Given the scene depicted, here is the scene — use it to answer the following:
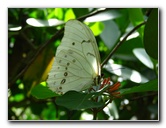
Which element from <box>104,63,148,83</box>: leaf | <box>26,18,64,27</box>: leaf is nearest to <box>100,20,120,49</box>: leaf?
<box>104,63,148,83</box>: leaf

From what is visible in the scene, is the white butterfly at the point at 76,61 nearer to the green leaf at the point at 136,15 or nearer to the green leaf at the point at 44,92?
the green leaf at the point at 44,92

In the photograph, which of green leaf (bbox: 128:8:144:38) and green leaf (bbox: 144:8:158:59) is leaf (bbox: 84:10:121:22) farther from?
green leaf (bbox: 144:8:158:59)

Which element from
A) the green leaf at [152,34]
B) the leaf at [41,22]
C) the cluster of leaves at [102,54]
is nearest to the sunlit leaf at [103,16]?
the cluster of leaves at [102,54]

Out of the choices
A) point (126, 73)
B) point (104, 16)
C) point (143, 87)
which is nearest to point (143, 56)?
point (126, 73)

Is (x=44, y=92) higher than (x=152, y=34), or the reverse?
(x=152, y=34)

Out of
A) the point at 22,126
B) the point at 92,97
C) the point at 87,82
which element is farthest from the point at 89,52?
the point at 22,126

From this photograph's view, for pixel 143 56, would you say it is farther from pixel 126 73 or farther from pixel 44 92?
pixel 44 92
